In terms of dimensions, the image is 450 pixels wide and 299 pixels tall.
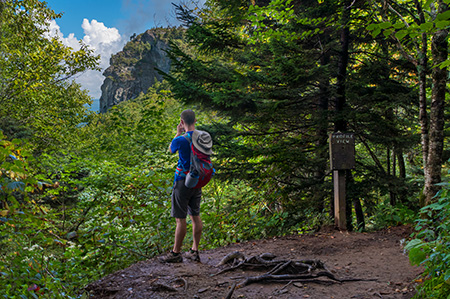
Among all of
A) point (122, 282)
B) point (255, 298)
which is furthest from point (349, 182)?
point (122, 282)

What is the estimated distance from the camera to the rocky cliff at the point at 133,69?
3851 inches

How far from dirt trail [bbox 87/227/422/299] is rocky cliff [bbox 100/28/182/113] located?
313ft

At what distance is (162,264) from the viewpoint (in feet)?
13.6

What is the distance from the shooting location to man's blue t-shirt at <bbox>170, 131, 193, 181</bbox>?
12.9 ft

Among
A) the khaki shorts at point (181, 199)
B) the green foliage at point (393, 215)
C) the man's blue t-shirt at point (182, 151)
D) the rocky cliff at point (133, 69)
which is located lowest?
the green foliage at point (393, 215)

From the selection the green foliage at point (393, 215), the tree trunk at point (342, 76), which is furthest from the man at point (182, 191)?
the green foliage at point (393, 215)

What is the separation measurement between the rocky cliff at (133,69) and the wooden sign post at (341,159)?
310ft

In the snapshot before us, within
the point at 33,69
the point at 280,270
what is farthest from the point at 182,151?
the point at 33,69

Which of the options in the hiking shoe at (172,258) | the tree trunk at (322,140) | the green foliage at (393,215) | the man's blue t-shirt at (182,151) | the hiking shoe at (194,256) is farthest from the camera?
the tree trunk at (322,140)

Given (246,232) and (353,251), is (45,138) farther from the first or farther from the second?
→ (353,251)

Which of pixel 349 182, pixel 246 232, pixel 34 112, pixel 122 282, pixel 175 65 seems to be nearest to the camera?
pixel 122 282

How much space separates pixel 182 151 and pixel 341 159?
A: 3.08 meters

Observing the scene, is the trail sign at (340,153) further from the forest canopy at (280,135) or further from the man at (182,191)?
the man at (182,191)

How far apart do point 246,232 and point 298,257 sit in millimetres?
1970
